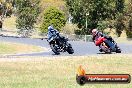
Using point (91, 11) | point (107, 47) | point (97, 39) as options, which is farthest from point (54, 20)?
point (107, 47)

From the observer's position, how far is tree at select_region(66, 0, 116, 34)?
235 feet

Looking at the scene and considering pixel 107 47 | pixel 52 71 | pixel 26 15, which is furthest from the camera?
pixel 26 15

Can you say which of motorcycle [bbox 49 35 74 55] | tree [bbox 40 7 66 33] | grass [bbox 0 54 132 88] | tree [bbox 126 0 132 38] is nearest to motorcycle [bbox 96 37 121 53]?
motorcycle [bbox 49 35 74 55]

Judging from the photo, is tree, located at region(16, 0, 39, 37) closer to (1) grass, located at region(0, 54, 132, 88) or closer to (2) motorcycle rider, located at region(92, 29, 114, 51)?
(2) motorcycle rider, located at region(92, 29, 114, 51)

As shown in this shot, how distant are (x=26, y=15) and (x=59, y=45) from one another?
44033mm

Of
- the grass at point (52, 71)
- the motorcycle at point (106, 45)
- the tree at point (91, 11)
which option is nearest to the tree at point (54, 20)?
the tree at point (91, 11)

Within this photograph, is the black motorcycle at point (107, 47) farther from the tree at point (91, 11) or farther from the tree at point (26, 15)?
the tree at point (26, 15)

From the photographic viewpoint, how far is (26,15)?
73.2 metres

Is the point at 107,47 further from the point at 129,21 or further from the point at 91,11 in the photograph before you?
the point at 129,21

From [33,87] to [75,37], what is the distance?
5560cm

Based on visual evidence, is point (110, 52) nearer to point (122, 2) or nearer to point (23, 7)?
point (23, 7)

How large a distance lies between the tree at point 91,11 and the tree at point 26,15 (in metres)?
6.46

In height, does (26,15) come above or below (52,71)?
below

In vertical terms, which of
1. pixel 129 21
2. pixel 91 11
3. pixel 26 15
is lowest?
pixel 129 21
